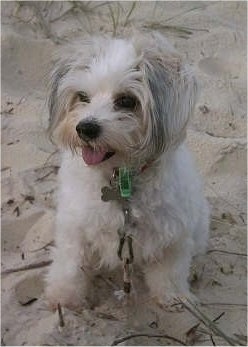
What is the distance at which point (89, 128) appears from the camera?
2830 millimetres

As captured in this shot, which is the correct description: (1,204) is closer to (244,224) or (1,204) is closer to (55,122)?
(55,122)

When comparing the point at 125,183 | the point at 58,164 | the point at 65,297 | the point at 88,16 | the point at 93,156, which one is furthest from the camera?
the point at 88,16

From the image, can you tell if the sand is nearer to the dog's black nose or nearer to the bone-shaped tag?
the bone-shaped tag

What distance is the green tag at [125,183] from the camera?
3109 mm

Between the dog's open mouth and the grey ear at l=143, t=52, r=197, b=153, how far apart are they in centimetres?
18

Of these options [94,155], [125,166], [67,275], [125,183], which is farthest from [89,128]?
[67,275]

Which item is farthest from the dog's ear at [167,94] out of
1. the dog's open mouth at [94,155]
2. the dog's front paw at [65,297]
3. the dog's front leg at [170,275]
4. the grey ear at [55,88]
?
the dog's front paw at [65,297]

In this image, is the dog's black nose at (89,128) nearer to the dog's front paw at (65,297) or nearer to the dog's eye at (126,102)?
the dog's eye at (126,102)

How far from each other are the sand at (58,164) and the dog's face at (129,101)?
0.68 meters

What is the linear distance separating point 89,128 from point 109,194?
1.28 feet

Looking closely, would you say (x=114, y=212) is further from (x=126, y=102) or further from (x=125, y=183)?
(x=126, y=102)

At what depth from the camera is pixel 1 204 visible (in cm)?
374

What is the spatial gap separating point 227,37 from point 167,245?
2.20 metres

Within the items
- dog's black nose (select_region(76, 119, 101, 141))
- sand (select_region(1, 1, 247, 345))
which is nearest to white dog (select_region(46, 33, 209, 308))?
dog's black nose (select_region(76, 119, 101, 141))
